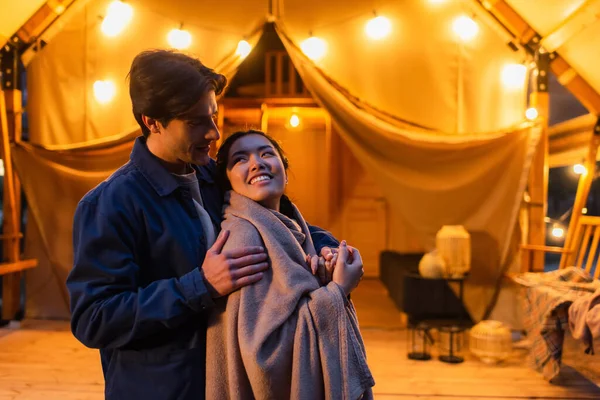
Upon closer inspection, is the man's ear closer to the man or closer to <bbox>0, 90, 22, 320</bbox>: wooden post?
the man

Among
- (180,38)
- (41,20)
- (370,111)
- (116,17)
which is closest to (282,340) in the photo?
(370,111)

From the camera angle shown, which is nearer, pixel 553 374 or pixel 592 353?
pixel 592 353

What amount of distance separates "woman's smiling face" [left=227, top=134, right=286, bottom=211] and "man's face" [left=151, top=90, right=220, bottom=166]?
0.11 metres

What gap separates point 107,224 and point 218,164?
0.36 meters

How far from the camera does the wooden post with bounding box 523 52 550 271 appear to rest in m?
3.70

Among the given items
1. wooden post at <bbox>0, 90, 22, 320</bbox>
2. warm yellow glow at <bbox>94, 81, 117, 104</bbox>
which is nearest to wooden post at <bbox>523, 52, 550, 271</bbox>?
warm yellow glow at <bbox>94, 81, 117, 104</bbox>

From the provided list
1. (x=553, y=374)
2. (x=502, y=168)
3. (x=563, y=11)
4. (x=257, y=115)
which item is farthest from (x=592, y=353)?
(x=257, y=115)

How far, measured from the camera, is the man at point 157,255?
0.90m

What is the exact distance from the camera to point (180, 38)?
394 cm

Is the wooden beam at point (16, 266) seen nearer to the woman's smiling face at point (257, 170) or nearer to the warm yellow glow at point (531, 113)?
the woman's smiling face at point (257, 170)

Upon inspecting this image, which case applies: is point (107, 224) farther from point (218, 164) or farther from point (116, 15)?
point (116, 15)

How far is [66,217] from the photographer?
396cm

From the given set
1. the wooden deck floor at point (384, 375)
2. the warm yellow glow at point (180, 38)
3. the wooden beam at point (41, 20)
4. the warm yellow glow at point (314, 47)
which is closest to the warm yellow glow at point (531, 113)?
the warm yellow glow at point (314, 47)

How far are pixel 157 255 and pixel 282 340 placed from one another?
11.2 inches
